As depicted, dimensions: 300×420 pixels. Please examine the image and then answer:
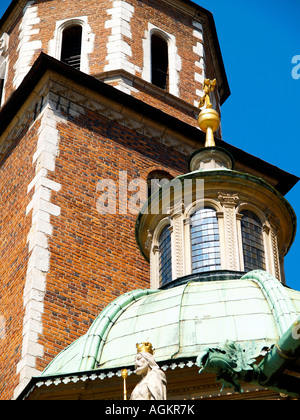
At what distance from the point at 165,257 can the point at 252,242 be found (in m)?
1.38

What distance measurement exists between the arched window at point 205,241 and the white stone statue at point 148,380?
599cm

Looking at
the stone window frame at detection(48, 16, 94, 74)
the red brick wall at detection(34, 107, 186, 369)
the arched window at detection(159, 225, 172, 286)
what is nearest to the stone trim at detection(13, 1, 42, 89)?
the stone window frame at detection(48, 16, 94, 74)

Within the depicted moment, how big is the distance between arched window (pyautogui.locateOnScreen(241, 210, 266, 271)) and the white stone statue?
20.6ft

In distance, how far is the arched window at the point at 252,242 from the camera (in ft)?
57.2

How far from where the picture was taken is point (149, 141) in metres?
21.5

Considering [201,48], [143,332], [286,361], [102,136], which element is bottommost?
[286,361]

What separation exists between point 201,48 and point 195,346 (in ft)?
39.6

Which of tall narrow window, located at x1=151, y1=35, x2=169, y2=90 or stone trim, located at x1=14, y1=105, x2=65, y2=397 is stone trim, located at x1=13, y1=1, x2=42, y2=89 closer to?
tall narrow window, located at x1=151, y1=35, x2=169, y2=90

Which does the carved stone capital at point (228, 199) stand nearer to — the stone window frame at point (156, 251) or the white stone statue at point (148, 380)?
the stone window frame at point (156, 251)

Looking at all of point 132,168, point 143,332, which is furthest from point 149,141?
point 143,332

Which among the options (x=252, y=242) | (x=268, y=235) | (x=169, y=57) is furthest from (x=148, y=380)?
(x=169, y=57)

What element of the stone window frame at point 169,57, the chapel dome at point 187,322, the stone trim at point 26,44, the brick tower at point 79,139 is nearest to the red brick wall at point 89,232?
the brick tower at point 79,139

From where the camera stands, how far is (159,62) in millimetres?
23828

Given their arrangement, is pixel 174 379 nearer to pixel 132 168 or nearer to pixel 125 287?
pixel 125 287
